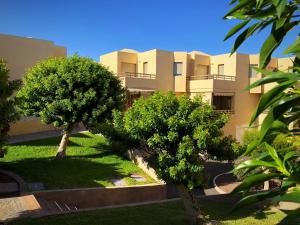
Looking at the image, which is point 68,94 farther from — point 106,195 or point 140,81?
point 140,81

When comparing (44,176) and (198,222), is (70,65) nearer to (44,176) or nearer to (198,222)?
(44,176)

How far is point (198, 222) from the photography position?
12.5 m

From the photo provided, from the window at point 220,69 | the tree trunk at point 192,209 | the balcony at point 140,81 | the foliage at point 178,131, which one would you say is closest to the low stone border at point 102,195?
Answer: the tree trunk at point 192,209

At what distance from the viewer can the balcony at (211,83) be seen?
107 feet

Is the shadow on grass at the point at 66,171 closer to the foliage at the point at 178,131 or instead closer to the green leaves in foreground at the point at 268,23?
the foliage at the point at 178,131

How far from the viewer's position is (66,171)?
16938mm

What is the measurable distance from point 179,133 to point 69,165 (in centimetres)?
820

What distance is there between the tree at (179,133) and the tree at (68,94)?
6320 millimetres

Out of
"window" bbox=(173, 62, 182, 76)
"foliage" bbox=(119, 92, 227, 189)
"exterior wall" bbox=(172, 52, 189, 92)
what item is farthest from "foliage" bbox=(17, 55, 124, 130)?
"window" bbox=(173, 62, 182, 76)

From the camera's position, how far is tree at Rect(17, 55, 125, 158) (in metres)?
18.0

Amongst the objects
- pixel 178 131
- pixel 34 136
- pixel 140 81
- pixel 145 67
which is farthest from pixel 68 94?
pixel 145 67

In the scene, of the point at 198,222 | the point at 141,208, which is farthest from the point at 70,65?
the point at 198,222

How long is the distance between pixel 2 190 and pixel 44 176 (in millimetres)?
2157

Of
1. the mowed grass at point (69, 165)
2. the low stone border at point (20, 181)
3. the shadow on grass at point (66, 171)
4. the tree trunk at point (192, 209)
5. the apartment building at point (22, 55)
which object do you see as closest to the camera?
the tree trunk at point (192, 209)
